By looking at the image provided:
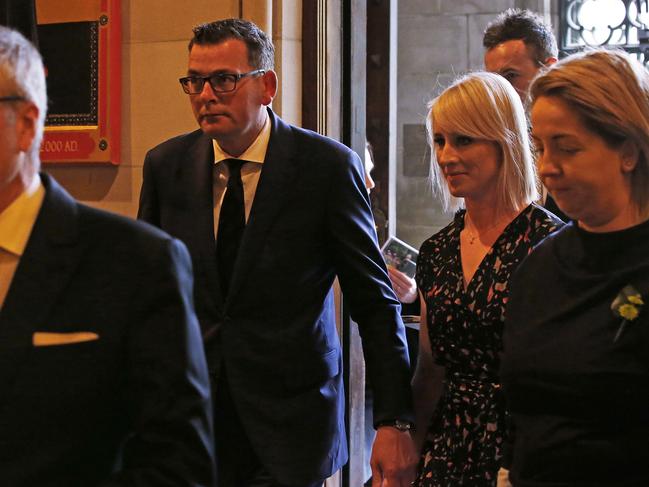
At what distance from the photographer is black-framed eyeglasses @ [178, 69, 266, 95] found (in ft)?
11.6

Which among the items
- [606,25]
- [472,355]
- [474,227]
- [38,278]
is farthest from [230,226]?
[606,25]

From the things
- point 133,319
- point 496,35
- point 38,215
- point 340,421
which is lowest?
point 340,421

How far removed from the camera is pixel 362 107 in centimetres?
491

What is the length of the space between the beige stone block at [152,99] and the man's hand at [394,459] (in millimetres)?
1780

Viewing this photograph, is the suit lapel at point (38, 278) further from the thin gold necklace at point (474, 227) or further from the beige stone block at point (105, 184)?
the beige stone block at point (105, 184)

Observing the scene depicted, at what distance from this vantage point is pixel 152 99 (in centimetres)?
467

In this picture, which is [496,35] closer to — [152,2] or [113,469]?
[152,2]

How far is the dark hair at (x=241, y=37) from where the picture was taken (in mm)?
3584

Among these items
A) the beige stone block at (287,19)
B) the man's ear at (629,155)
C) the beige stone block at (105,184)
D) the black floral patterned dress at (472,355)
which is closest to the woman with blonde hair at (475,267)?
the black floral patterned dress at (472,355)

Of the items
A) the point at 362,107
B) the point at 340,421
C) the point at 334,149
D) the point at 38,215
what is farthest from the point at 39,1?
the point at 38,215

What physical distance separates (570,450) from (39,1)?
323 centimetres

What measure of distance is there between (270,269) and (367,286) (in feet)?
1.07

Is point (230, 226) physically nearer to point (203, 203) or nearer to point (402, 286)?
point (203, 203)

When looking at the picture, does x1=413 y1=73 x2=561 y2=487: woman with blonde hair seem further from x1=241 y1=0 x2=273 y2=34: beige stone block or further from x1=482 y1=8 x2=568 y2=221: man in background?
x1=241 y1=0 x2=273 y2=34: beige stone block
